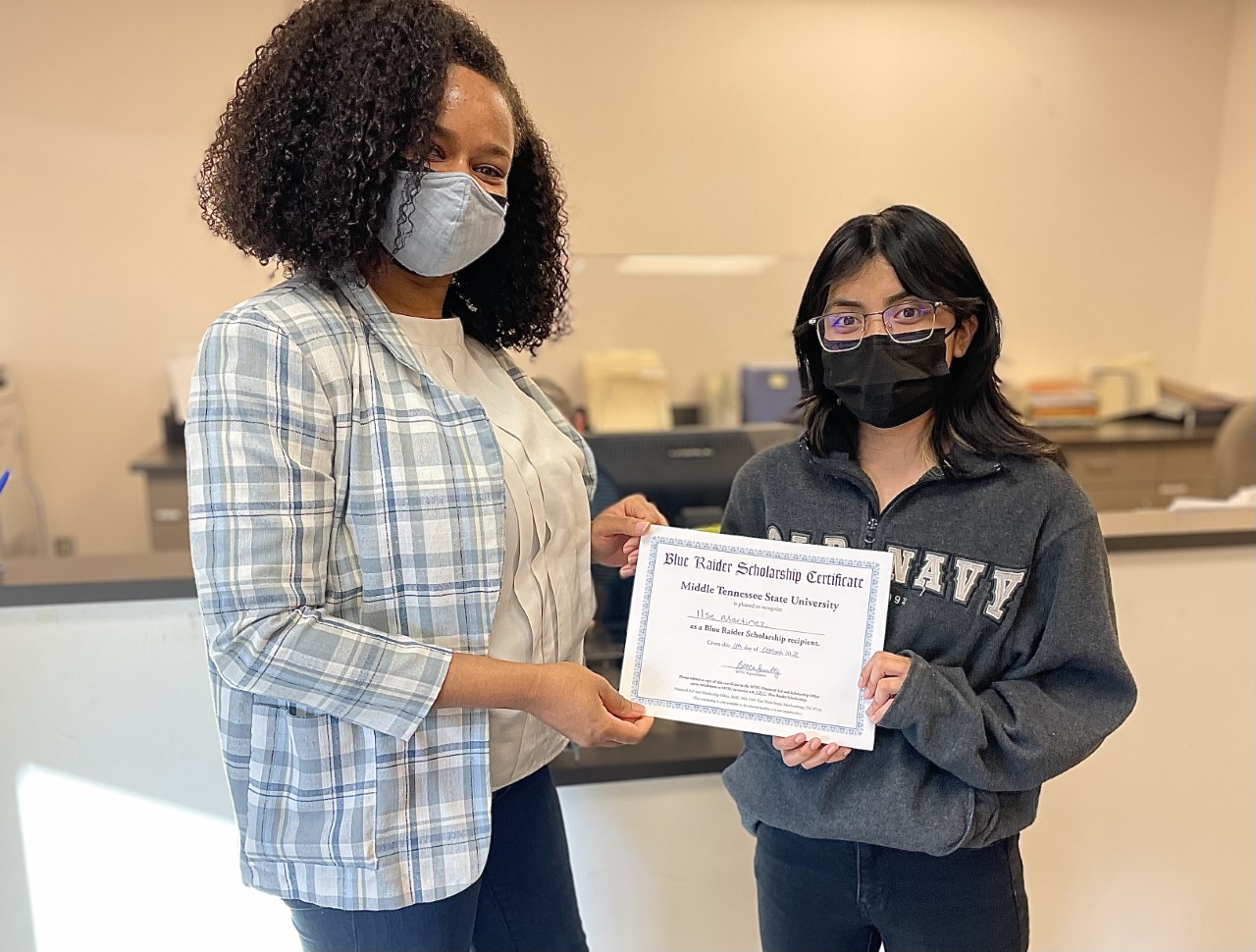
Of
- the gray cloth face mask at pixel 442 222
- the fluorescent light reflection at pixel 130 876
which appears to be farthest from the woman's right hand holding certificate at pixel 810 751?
the fluorescent light reflection at pixel 130 876

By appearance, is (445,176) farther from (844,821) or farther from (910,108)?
(910,108)

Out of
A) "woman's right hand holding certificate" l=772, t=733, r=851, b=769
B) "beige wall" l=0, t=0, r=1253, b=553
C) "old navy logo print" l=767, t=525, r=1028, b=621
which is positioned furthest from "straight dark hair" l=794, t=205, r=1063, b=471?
"beige wall" l=0, t=0, r=1253, b=553

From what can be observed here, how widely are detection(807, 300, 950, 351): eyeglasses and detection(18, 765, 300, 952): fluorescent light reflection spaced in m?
1.26

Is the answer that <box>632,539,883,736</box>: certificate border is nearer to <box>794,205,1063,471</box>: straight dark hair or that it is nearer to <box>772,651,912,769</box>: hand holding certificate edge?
<box>772,651,912,769</box>: hand holding certificate edge

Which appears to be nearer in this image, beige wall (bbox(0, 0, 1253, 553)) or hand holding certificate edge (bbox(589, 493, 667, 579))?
hand holding certificate edge (bbox(589, 493, 667, 579))

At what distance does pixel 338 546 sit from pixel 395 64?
47 cm

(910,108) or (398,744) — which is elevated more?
(910,108)

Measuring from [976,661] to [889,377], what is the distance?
0.33m

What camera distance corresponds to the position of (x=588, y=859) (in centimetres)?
160

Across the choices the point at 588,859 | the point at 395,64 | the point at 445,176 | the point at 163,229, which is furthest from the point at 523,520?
the point at 163,229

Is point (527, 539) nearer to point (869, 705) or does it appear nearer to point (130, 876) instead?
point (869, 705)

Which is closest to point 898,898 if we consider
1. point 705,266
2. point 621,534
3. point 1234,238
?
point 621,534

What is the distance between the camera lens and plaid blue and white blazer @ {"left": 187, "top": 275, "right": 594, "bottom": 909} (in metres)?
0.89

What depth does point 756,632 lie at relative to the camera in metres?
1.10
